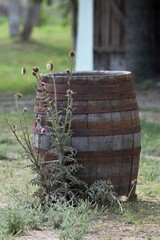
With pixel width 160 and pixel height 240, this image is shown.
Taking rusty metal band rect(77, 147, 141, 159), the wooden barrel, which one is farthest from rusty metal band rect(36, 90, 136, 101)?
rusty metal band rect(77, 147, 141, 159)

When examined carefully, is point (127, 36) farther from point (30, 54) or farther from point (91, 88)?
point (91, 88)

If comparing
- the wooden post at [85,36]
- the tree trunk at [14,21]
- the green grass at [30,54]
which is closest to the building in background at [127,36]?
the wooden post at [85,36]

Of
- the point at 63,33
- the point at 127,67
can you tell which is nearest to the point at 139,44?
the point at 127,67

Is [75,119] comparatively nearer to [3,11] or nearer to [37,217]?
[37,217]

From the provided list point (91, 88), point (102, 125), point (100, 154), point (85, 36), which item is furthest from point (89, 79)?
point (85, 36)

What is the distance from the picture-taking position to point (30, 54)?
87.7 feet

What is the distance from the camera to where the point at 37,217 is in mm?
5789

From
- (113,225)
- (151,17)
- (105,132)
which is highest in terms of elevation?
(151,17)

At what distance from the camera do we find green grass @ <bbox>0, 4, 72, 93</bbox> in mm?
20064

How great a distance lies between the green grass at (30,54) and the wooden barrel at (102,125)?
36.0ft

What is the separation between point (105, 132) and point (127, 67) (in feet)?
37.7

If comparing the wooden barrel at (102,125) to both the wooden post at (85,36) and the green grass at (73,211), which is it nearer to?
the green grass at (73,211)

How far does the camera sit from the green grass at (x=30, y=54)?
790 inches

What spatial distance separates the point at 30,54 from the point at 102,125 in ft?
67.6
